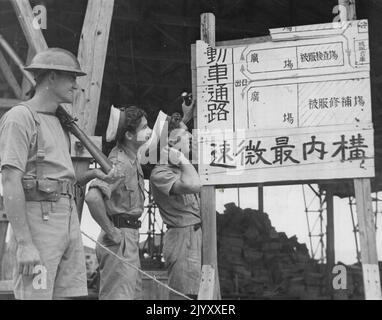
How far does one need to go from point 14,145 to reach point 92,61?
162 centimetres

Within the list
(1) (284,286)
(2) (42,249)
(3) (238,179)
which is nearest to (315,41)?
(3) (238,179)

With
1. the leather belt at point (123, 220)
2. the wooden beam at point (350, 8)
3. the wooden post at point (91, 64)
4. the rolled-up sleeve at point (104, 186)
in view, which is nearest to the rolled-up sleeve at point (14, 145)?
the rolled-up sleeve at point (104, 186)

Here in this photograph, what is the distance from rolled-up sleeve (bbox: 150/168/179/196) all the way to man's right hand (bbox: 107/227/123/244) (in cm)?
68

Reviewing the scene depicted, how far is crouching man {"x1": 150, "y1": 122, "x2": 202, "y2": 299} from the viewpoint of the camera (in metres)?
5.68

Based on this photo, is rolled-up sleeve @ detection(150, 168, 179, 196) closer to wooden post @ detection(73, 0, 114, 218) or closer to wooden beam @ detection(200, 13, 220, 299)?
wooden beam @ detection(200, 13, 220, 299)

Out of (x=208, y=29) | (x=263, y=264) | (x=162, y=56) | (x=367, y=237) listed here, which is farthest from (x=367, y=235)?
(x=263, y=264)

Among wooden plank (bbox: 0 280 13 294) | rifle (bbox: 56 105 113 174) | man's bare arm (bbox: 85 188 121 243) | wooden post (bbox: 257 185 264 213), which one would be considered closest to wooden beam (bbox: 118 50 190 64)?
wooden post (bbox: 257 185 264 213)

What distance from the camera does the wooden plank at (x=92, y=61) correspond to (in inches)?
204

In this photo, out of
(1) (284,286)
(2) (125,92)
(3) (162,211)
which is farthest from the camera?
(1) (284,286)

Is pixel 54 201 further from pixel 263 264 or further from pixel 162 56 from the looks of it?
pixel 263 264

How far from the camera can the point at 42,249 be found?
12.6 feet

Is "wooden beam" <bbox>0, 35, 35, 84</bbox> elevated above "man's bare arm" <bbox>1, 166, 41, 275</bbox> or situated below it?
above
